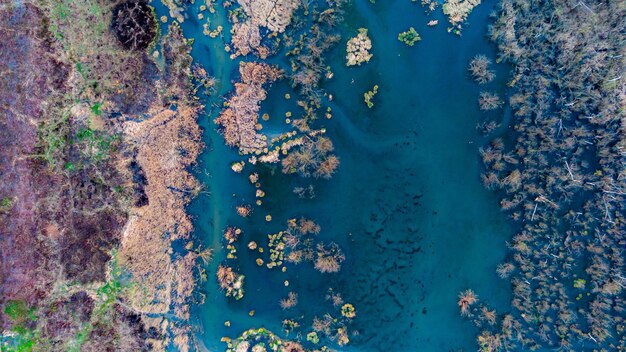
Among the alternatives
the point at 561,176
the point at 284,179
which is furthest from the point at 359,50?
the point at 561,176

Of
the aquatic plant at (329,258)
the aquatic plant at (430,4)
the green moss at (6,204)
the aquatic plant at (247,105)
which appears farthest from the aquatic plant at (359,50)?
the green moss at (6,204)

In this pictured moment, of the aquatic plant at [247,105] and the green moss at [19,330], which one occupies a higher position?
the aquatic plant at [247,105]

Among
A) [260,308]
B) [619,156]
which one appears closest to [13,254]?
[260,308]

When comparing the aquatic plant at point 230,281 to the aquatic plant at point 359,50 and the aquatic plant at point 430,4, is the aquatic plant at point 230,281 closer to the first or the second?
the aquatic plant at point 359,50

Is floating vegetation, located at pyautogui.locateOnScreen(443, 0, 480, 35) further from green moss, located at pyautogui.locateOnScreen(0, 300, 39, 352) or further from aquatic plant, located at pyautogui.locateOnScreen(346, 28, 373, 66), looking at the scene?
green moss, located at pyautogui.locateOnScreen(0, 300, 39, 352)

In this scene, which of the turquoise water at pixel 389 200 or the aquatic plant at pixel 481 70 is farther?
the turquoise water at pixel 389 200

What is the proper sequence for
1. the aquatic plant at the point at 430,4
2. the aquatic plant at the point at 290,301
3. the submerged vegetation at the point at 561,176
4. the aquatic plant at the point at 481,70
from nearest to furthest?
the submerged vegetation at the point at 561,176 → the aquatic plant at the point at 481,70 → the aquatic plant at the point at 430,4 → the aquatic plant at the point at 290,301
